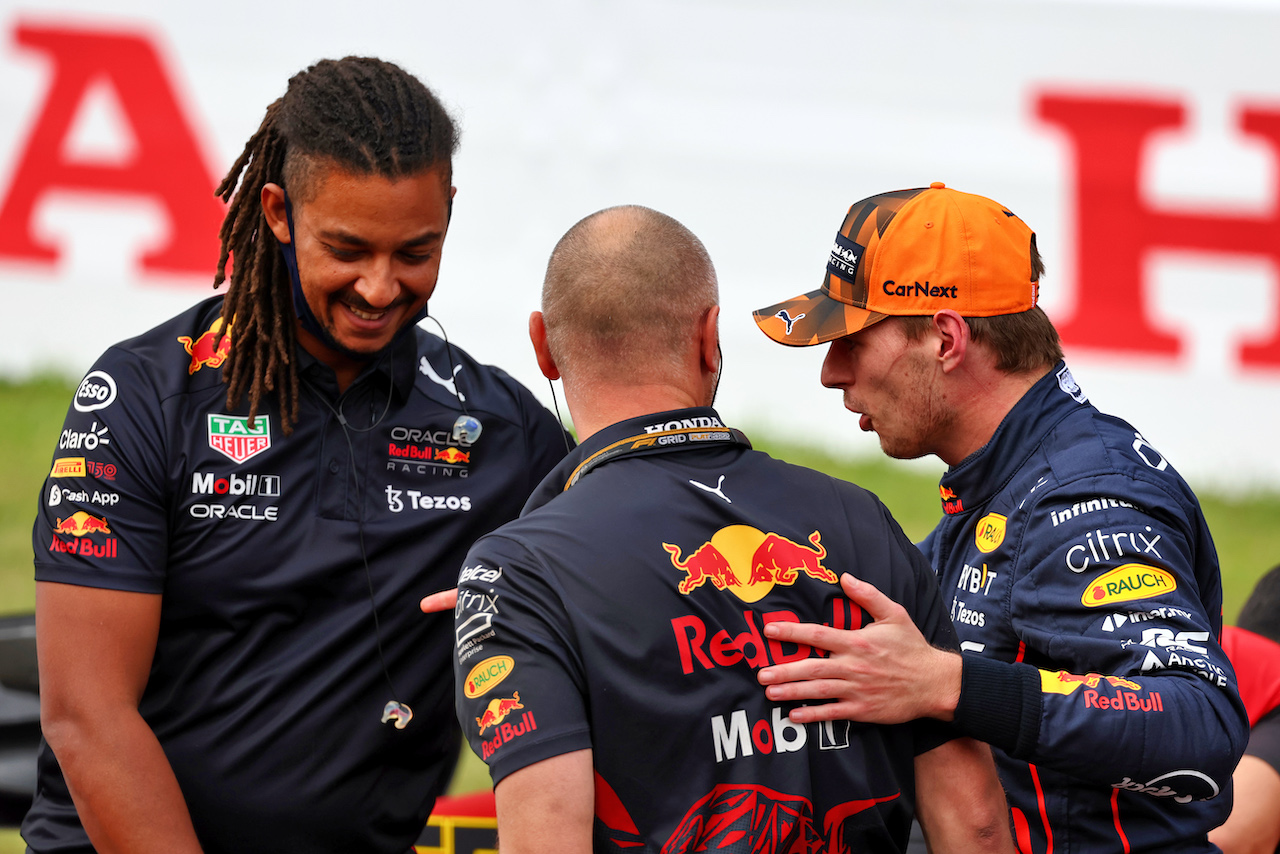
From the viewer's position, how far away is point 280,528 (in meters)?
2.18

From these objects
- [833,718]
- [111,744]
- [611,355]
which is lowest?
[111,744]

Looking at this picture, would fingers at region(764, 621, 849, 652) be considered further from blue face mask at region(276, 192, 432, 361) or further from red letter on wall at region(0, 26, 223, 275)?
red letter on wall at region(0, 26, 223, 275)

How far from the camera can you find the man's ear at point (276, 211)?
85.8 inches

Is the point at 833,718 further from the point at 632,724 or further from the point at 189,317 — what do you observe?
the point at 189,317

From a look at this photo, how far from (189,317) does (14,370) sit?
5.12 metres

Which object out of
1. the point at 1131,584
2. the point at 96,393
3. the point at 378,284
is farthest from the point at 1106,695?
the point at 96,393

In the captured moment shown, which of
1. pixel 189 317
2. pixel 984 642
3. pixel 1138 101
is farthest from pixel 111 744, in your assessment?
pixel 1138 101

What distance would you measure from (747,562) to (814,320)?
0.85 m

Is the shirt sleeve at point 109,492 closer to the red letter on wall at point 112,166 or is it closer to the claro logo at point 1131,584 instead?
the claro logo at point 1131,584

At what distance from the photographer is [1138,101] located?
6332 millimetres

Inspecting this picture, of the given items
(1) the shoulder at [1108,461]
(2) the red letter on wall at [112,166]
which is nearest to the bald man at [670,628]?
(1) the shoulder at [1108,461]

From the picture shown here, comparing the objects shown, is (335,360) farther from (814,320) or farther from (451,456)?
(814,320)

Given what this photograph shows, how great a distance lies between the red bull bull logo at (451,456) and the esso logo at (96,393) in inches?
22.3

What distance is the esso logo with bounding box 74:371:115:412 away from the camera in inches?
82.0
